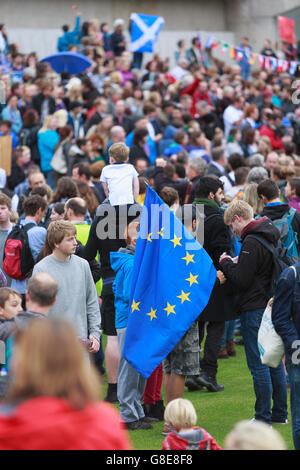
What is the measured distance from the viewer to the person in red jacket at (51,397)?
3.09 m

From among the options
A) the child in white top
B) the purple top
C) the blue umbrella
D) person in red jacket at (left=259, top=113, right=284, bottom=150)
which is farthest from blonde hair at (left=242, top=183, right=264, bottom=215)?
the blue umbrella

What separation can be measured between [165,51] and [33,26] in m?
4.97

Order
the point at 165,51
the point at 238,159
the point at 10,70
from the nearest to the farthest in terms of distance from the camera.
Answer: the point at 238,159, the point at 10,70, the point at 165,51

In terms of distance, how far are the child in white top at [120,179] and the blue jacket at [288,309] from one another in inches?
107

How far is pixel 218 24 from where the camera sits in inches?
1417

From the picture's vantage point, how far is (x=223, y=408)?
7.96 m

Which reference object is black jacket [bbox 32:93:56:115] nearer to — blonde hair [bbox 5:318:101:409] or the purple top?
the purple top

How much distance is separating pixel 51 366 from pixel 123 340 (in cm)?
442

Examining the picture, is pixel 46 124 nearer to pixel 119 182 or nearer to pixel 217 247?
pixel 119 182

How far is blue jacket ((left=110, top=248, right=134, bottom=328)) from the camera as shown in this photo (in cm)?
740

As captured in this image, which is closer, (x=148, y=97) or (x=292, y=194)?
(x=292, y=194)

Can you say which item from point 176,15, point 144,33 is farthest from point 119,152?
point 176,15
